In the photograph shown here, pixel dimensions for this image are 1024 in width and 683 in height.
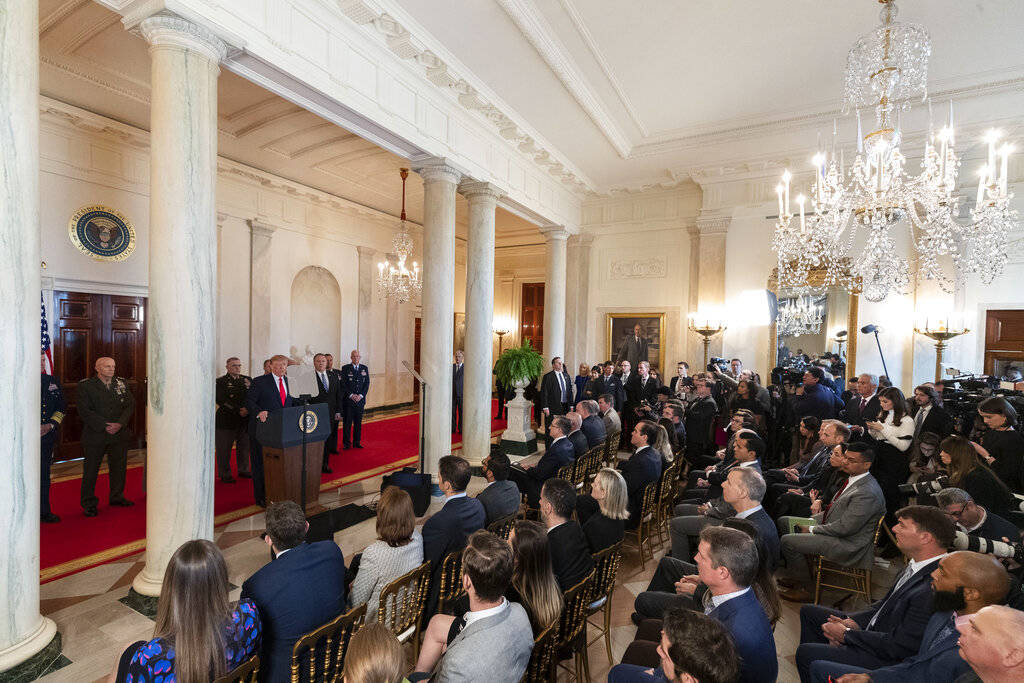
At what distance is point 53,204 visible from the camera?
5.90 metres

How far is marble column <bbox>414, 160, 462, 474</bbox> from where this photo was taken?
6.03 m

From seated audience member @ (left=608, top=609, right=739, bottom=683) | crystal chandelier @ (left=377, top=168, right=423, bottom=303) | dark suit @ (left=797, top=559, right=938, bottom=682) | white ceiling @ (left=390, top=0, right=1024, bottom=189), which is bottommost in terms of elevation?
dark suit @ (left=797, top=559, right=938, bottom=682)

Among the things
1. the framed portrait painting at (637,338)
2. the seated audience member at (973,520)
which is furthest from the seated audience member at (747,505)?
the framed portrait painting at (637,338)

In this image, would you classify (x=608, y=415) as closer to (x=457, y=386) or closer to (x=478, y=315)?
(x=478, y=315)

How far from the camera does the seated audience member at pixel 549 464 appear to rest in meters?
4.44

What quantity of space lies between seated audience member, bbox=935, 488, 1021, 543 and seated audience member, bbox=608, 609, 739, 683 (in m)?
2.25

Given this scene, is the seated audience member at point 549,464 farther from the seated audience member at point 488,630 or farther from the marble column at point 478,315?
the seated audience member at point 488,630

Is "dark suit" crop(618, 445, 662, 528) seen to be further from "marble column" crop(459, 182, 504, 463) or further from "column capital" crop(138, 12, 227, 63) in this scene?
"column capital" crop(138, 12, 227, 63)

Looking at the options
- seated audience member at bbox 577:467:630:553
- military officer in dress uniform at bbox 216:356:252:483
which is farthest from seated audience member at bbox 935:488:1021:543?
military officer in dress uniform at bbox 216:356:252:483

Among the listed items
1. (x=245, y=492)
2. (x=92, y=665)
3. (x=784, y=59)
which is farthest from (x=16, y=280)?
(x=784, y=59)

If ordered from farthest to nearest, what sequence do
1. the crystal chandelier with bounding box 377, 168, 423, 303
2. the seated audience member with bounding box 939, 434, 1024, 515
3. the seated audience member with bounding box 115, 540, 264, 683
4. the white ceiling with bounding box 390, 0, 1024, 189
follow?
the crystal chandelier with bounding box 377, 168, 423, 303, the white ceiling with bounding box 390, 0, 1024, 189, the seated audience member with bounding box 939, 434, 1024, 515, the seated audience member with bounding box 115, 540, 264, 683

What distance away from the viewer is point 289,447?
467 centimetres

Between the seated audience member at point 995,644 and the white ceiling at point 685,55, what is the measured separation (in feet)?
16.8

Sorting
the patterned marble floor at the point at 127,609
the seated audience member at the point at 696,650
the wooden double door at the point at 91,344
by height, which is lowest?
the patterned marble floor at the point at 127,609
